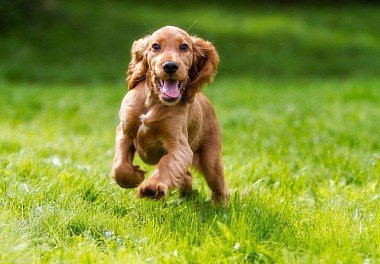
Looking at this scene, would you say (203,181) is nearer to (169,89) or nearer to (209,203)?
(209,203)

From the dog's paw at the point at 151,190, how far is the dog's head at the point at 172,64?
1.86 ft

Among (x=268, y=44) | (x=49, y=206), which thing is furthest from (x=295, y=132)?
(x=268, y=44)

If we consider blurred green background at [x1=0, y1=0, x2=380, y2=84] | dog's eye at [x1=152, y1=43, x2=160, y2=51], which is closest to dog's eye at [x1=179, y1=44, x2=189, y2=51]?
dog's eye at [x1=152, y1=43, x2=160, y2=51]

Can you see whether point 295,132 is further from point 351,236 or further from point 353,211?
point 351,236

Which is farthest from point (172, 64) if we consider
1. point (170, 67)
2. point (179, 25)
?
point (179, 25)

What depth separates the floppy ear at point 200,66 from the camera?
4.86 meters

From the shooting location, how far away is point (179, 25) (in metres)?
19.5

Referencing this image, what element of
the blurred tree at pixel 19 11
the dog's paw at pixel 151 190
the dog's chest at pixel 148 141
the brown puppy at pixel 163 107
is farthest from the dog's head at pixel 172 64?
the blurred tree at pixel 19 11

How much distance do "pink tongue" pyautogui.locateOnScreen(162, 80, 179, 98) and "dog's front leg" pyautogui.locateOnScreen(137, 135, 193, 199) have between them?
32 cm

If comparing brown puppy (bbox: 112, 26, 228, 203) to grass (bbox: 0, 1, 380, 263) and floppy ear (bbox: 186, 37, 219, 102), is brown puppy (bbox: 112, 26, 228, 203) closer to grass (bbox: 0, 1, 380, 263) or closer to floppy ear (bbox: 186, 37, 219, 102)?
floppy ear (bbox: 186, 37, 219, 102)

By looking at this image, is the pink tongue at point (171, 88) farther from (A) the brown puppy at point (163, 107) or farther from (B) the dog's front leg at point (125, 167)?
(B) the dog's front leg at point (125, 167)

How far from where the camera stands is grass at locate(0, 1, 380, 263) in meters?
3.95

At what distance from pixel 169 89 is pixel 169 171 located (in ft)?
1.73

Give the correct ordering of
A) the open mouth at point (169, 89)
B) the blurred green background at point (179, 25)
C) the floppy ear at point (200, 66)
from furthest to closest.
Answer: the blurred green background at point (179, 25) < the floppy ear at point (200, 66) < the open mouth at point (169, 89)
